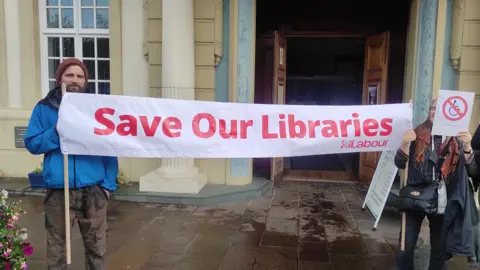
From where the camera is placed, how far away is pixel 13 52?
7.46 meters

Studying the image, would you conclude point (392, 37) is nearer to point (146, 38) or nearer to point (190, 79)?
point (190, 79)

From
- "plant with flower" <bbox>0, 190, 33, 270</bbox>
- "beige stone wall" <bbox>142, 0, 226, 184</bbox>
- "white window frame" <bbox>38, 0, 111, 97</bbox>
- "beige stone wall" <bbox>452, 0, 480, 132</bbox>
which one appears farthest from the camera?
"white window frame" <bbox>38, 0, 111, 97</bbox>

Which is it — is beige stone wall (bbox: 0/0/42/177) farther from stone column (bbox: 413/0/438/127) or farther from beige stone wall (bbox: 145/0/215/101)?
stone column (bbox: 413/0/438/127)

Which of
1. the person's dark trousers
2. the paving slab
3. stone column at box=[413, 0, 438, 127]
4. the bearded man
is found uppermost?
stone column at box=[413, 0, 438, 127]

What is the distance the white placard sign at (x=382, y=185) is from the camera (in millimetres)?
5211

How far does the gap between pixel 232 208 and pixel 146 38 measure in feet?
10.7

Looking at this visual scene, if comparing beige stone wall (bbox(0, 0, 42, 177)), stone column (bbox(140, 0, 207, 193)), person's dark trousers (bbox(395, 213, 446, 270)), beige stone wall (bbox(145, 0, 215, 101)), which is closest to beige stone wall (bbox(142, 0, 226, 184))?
beige stone wall (bbox(145, 0, 215, 101))

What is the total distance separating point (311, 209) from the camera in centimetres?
627

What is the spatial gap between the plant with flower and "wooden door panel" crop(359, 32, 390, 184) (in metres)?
6.21

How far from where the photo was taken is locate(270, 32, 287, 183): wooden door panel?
299 inches

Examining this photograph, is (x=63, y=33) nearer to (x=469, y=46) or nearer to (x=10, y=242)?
(x=10, y=242)

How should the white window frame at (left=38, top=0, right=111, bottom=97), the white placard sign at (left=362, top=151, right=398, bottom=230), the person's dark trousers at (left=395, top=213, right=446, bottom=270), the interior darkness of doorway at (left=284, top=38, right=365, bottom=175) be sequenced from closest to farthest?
1. the person's dark trousers at (left=395, top=213, right=446, bottom=270)
2. the white placard sign at (left=362, top=151, right=398, bottom=230)
3. the white window frame at (left=38, top=0, right=111, bottom=97)
4. the interior darkness of doorway at (left=284, top=38, right=365, bottom=175)

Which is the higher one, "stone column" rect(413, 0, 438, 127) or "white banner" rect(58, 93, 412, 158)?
"stone column" rect(413, 0, 438, 127)

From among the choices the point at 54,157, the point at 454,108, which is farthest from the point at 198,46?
the point at 454,108
